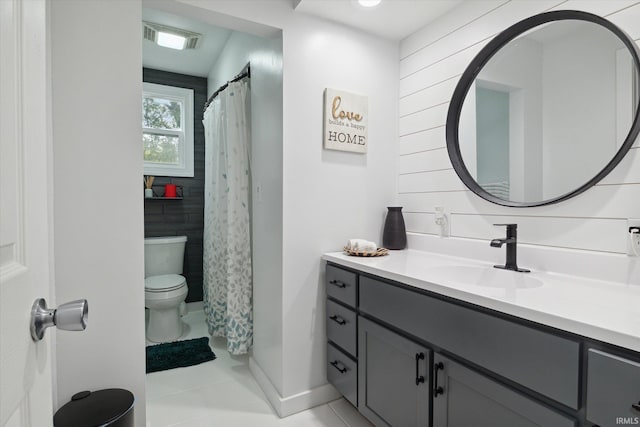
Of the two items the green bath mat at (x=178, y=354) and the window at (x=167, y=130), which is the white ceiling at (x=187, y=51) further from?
the green bath mat at (x=178, y=354)

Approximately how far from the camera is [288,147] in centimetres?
179

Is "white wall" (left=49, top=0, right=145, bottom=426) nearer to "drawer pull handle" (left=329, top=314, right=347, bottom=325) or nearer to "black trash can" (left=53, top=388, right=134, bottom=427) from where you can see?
"black trash can" (left=53, top=388, right=134, bottom=427)

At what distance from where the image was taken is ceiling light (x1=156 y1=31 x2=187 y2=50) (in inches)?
103

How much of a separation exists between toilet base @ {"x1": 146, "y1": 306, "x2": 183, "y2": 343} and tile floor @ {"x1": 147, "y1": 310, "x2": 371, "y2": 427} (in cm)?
50

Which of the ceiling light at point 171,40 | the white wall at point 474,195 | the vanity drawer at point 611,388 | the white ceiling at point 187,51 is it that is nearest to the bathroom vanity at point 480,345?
the vanity drawer at point 611,388

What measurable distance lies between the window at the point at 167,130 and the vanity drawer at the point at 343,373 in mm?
2445

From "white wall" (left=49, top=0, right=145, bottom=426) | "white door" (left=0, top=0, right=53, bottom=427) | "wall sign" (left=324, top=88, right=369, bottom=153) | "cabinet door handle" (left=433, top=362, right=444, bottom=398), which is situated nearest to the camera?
"white door" (left=0, top=0, right=53, bottom=427)

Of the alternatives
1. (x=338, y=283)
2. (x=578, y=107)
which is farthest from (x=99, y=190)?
(x=578, y=107)

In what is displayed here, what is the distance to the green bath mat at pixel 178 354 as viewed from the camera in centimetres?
229

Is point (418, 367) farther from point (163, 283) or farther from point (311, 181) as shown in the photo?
point (163, 283)

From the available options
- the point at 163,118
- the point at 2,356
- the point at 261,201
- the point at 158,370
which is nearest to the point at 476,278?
the point at 261,201

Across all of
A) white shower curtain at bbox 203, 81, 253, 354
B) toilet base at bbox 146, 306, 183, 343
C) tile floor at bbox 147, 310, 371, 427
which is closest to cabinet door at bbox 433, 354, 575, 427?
tile floor at bbox 147, 310, 371, 427

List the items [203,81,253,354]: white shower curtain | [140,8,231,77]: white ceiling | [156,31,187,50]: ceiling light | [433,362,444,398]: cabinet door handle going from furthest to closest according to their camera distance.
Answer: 1. [156,31,187,50]: ceiling light
2. [140,8,231,77]: white ceiling
3. [203,81,253,354]: white shower curtain
4. [433,362,444,398]: cabinet door handle

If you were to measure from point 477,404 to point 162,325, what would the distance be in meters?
2.42
